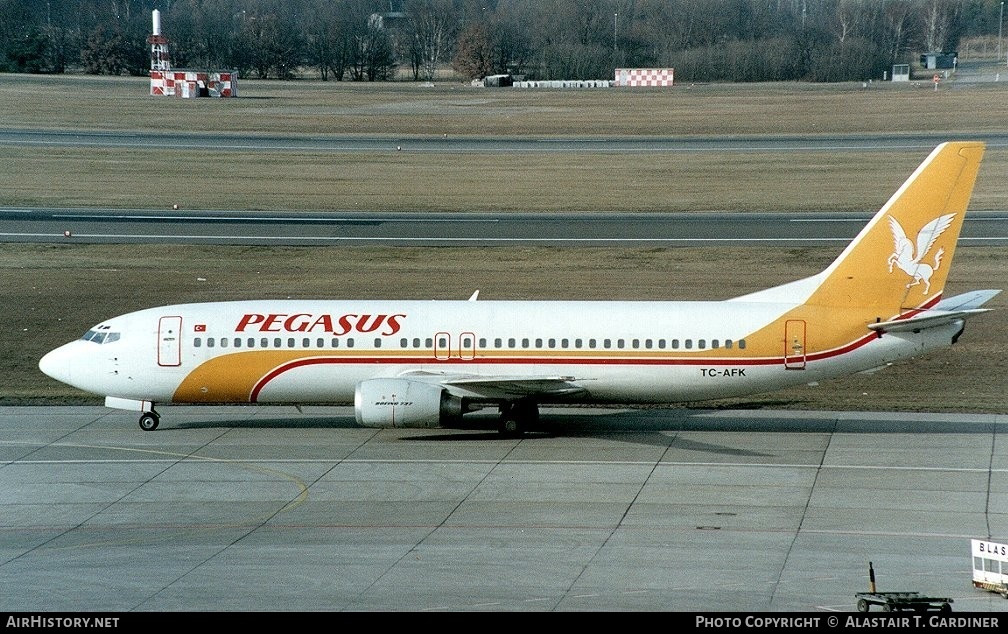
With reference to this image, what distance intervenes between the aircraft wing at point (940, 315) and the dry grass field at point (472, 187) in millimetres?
5087

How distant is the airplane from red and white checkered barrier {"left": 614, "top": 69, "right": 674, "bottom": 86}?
128 meters

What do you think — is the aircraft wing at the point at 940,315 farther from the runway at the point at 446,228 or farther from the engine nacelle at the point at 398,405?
the runway at the point at 446,228

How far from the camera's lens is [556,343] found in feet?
116

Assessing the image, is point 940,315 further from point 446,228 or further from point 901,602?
point 446,228

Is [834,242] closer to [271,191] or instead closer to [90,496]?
[271,191]

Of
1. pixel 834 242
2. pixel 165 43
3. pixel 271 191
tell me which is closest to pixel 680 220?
pixel 834 242

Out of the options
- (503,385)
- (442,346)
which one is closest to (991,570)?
(503,385)

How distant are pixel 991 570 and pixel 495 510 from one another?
1057 cm

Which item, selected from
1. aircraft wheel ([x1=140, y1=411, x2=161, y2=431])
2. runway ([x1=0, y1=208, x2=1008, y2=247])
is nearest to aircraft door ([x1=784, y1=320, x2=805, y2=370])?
aircraft wheel ([x1=140, y1=411, x2=161, y2=431])

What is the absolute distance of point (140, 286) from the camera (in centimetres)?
5781

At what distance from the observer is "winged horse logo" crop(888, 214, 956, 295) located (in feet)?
114

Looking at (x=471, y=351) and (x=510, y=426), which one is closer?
(x=471, y=351)

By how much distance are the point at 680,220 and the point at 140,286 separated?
30.9m

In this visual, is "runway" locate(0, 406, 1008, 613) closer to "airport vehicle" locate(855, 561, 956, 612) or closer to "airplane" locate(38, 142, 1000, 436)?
"airport vehicle" locate(855, 561, 956, 612)
